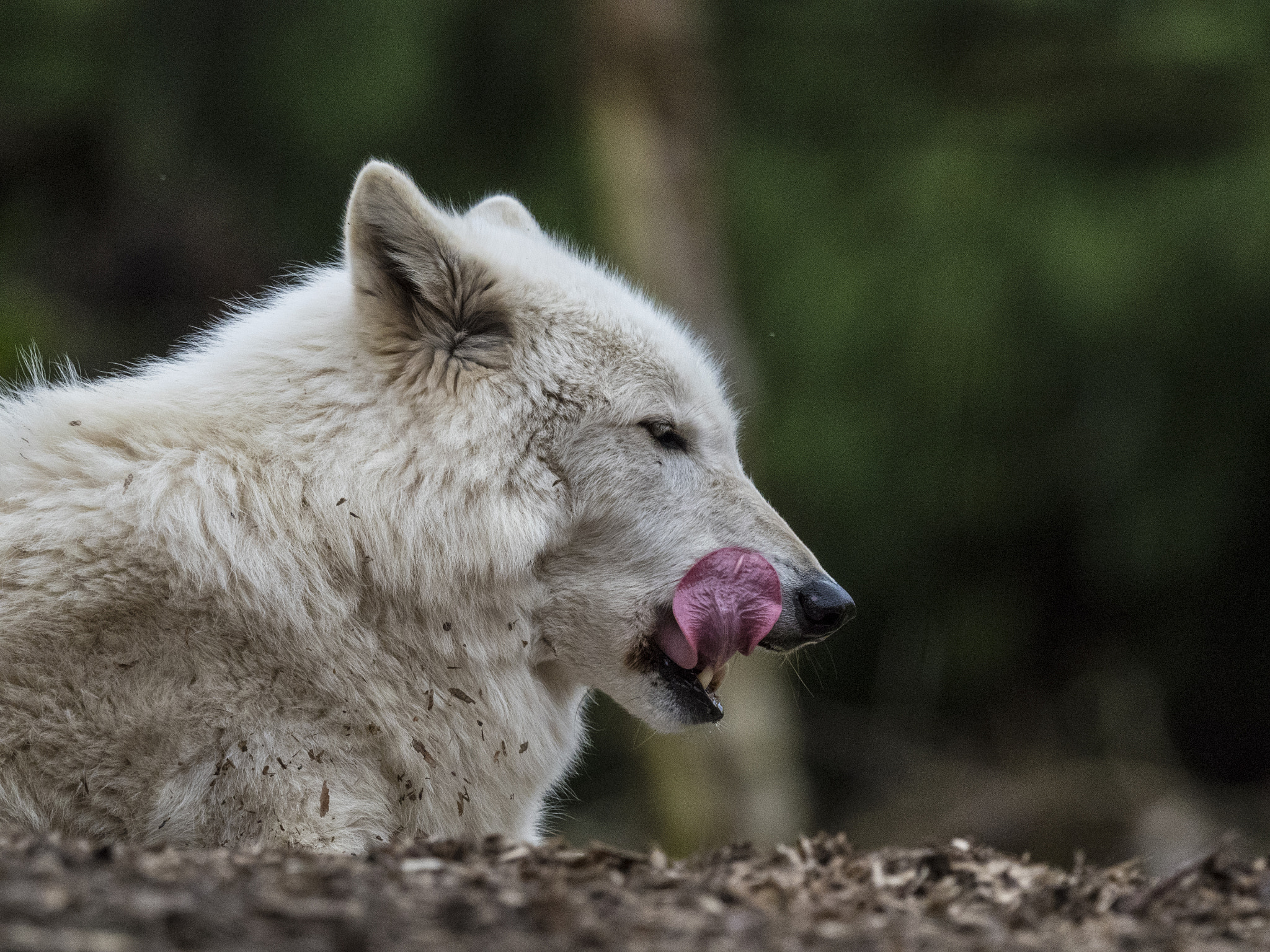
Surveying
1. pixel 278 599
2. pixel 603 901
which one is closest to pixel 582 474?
pixel 278 599

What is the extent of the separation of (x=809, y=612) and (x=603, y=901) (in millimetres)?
1401

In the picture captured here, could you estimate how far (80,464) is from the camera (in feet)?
11.5

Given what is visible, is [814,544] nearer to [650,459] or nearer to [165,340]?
[165,340]

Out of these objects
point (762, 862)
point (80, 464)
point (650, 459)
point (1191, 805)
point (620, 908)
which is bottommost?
Result: point (620, 908)

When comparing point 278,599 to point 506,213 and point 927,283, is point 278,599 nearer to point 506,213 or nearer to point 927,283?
point 506,213

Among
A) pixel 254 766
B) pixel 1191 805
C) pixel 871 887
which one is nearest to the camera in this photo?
pixel 871 887

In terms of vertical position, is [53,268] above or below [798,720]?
above

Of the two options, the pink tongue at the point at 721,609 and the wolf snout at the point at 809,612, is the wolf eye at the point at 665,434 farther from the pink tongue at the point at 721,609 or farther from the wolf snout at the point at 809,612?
the wolf snout at the point at 809,612

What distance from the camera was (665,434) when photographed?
3.97 metres

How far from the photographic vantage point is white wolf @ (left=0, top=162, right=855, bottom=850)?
3230mm

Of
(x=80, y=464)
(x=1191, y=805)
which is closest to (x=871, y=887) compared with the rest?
(x=80, y=464)

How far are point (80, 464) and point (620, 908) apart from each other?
74.9 inches

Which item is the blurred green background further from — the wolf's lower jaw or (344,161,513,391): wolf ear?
(344,161,513,391): wolf ear

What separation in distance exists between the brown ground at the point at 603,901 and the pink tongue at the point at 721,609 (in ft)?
2.16
